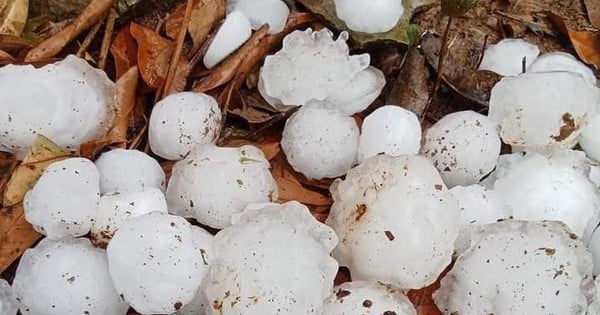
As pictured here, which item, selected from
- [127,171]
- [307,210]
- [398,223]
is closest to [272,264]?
[307,210]

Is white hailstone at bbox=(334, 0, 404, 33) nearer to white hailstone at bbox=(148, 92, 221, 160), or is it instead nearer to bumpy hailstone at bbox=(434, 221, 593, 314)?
white hailstone at bbox=(148, 92, 221, 160)

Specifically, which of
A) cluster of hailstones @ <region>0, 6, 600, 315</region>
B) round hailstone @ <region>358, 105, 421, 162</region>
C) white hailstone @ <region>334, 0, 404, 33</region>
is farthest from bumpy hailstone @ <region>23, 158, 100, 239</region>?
white hailstone @ <region>334, 0, 404, 33</region>

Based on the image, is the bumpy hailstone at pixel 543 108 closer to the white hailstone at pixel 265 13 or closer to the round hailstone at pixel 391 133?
the round hailstone at pixel 391 133

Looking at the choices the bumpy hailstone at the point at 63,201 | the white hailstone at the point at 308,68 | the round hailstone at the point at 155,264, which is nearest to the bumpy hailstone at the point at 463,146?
the white hailstone at the point at 308,68

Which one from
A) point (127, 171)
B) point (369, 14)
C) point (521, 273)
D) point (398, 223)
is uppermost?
point (369, 14)

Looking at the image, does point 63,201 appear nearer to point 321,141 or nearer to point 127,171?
point 127,171
